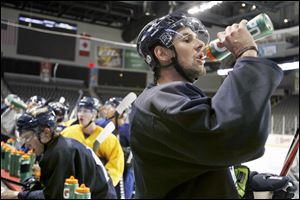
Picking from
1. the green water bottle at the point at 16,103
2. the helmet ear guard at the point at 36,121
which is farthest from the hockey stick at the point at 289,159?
the green water bottle at the point at 16,103

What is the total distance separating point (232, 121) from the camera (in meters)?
0.71

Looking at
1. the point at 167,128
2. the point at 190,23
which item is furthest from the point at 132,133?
the point at 190,23

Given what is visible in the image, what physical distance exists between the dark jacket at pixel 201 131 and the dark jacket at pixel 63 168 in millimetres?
932

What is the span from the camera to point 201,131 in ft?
2.40

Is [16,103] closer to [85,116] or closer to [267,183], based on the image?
[85,116]

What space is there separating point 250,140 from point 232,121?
5 centimetres

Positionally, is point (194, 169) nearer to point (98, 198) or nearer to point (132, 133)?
point (132, 133)

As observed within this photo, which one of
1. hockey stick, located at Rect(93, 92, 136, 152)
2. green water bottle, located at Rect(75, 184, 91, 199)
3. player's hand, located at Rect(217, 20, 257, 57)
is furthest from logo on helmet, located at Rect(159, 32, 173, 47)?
hockey stick, located at Rect(93, 92, 136, 152)

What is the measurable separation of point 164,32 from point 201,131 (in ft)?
1.26

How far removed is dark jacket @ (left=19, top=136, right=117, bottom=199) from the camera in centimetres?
173

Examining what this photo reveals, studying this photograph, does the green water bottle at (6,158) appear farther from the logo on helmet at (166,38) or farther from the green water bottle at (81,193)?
the logo on helmet at (166,38)

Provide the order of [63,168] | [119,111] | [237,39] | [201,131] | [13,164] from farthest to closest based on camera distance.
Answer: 1. [13,164]
2. [119,111]
3. [63,168]
4. [237,39]
5. [201,131]

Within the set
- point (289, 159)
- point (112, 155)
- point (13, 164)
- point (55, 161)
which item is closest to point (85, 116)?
point (112, 155)

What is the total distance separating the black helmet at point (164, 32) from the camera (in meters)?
1.01
